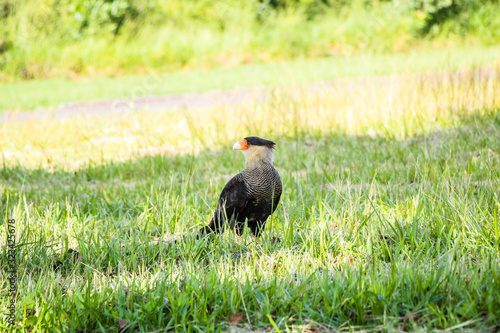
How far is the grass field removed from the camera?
2320mm

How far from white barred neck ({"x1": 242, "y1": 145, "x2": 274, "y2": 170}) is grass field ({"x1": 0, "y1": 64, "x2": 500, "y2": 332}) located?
1.14 feet

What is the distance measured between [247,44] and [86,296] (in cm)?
1411

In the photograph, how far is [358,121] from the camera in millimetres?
6414

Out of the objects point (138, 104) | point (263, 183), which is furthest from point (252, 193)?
point (138, 104)

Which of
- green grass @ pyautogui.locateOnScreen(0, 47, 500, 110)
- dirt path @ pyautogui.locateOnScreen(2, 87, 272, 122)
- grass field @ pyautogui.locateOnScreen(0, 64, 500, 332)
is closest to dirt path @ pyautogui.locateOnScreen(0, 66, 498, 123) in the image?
dirt path @ pyautogui.locateOnScreen(2, 87, 272, 122)

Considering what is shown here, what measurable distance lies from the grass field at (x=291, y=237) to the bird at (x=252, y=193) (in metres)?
0.11

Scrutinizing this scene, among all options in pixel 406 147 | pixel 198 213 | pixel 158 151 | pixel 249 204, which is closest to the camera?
pixel 249 204

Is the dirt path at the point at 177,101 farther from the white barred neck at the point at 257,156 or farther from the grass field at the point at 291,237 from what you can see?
the white barred neck at the point at 257,156

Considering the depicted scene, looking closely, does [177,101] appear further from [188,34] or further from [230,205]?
[230,205]

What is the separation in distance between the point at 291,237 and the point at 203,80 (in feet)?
33.2

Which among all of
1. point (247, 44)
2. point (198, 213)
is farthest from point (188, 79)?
point (198, 213)

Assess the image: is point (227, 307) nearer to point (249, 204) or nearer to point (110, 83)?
point (249, 204)
